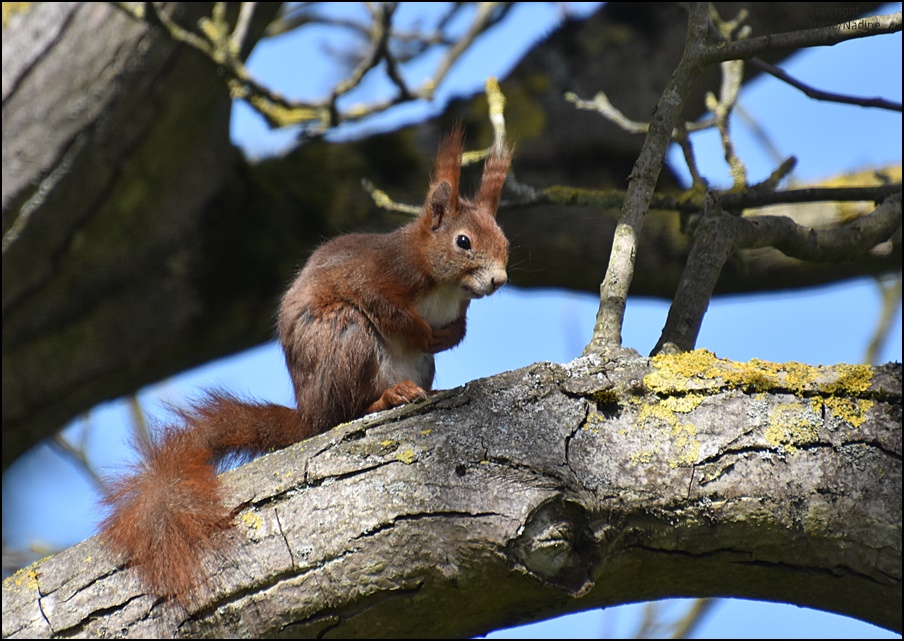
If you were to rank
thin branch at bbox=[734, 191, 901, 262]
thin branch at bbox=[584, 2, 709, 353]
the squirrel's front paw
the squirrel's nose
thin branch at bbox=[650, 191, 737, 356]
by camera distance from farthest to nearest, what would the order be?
the squirrel's nose → the squirrel's front paw → thin branch at bbox=[734, 191, 901, 262] → thin branch at bbox=[650, 191, 737, 356] → thin branch at bbox=[584, 2, 709, 353]

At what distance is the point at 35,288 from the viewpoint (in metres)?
4.30

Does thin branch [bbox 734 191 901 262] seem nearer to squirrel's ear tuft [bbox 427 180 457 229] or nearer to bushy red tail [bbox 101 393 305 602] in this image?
squirrel's ear tuft [bbox 427 180 457 229]

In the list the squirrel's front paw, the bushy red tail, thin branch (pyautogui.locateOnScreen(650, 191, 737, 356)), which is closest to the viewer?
the bushy red tail

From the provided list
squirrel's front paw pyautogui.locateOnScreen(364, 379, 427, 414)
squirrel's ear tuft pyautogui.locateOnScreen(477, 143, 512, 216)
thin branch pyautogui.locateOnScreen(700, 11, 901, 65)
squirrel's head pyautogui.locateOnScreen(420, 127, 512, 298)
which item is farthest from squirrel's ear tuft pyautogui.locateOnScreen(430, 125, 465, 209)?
thin branch pyautogui.locateOnScreen(700, 11, 901, 65)

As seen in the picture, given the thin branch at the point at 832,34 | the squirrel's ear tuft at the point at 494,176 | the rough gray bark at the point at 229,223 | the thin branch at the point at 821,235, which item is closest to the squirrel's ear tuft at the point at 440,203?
the squirrel's ear tuft at the point at 494,176

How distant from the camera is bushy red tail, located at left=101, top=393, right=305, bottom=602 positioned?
2.10m

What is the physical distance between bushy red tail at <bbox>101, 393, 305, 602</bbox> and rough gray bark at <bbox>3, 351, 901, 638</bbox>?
0.05 meters

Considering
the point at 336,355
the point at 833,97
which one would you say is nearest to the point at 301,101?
the point at 336,355

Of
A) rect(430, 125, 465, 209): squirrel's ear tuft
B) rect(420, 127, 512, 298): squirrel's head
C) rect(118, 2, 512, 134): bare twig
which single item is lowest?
rect(420, 127, 512, 298): squirrel's head

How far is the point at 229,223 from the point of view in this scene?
4.71 metres

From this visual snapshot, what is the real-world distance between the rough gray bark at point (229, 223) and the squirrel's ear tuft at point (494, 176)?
2.60ft

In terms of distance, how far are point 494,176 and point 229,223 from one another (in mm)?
1793

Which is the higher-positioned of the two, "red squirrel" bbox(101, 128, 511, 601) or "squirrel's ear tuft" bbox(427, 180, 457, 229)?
"squirrel's ear tuft" bbox(427, 180, 457, 229)

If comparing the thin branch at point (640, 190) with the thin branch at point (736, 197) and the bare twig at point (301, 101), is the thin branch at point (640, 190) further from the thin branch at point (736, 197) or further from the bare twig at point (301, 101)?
the bare twig at point (301, 101)
